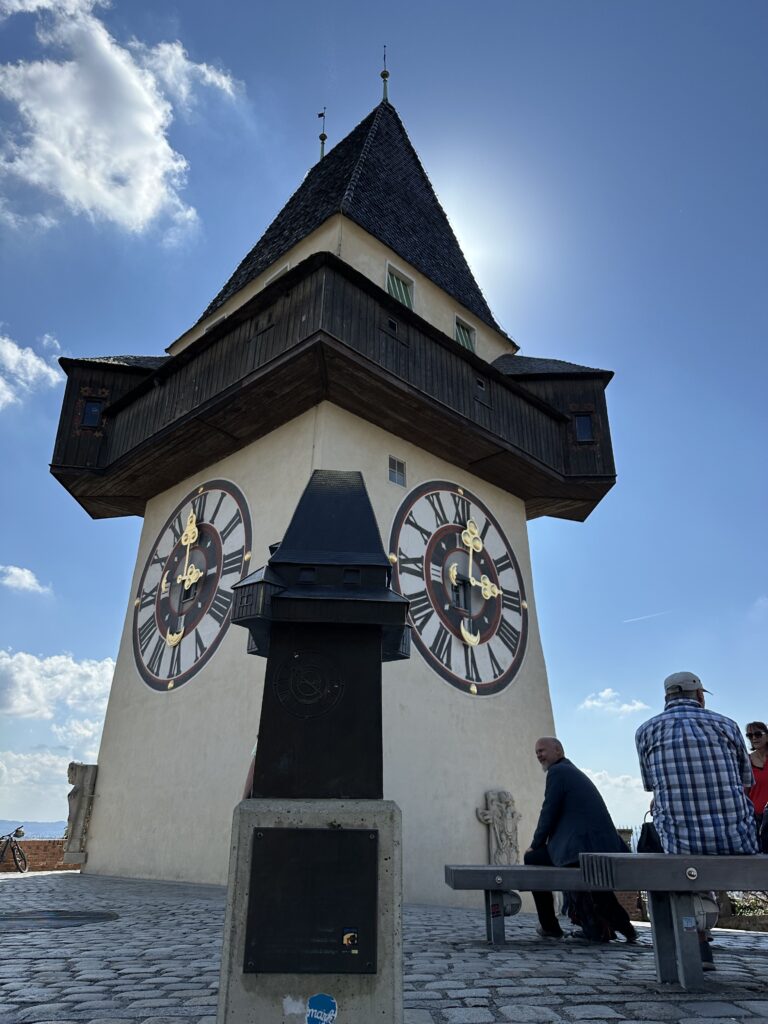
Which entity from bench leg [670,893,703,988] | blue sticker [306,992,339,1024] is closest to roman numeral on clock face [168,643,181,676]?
bench leg [670,893,703,988]

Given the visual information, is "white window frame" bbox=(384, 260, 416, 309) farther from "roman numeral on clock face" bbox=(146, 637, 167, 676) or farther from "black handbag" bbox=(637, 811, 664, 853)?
"black handbag" bbox=(637, 811, 664, 853)

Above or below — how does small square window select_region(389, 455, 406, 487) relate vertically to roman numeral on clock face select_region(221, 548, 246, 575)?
above

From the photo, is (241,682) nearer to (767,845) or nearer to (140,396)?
(140,396)

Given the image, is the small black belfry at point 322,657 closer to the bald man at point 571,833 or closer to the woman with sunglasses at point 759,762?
the bald man at point 571,833

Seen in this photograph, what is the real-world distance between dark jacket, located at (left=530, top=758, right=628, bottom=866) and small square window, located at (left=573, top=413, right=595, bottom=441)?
Answer: 8.34 meters

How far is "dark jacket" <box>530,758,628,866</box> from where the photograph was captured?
4484 millimetres

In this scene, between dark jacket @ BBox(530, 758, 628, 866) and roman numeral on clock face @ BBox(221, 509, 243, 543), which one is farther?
roman numeral on clock face @ BBox(221, 509, 243, 543)

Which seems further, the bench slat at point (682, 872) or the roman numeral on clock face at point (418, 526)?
the roman numeral on clock face at point (418, 526)

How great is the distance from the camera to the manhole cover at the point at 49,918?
203 inches

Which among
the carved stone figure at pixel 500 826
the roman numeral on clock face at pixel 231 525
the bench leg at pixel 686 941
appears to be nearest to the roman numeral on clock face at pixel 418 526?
the roman numeral on clock face at pixel 231 525

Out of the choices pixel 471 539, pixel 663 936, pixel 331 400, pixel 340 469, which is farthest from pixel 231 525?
pixel 663 936

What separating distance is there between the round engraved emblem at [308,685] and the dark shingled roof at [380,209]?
9.96 metres

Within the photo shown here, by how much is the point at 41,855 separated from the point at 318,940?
13.9 metres

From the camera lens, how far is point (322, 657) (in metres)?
2.60
